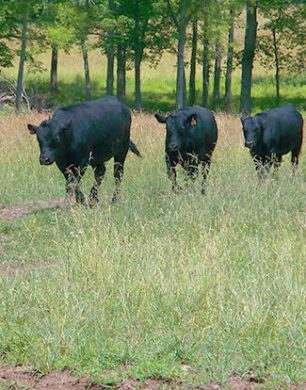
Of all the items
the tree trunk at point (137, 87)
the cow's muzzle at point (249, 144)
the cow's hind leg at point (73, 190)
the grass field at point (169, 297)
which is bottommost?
the tree trunk at point (137, 87)

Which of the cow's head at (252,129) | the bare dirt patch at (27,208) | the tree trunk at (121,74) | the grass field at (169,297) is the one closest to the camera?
the grass field at (169,297)

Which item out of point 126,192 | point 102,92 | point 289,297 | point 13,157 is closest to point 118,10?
point 102,92

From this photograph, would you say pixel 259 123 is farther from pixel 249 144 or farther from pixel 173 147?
pixel 173 147

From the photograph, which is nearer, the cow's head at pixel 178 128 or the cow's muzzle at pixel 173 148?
the cow's muzzle at pixel 173 148

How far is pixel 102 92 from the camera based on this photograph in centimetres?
4922

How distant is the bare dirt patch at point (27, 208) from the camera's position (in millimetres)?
12773

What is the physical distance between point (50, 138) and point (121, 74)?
2828cm

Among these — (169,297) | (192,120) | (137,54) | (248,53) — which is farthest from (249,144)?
(137,54)

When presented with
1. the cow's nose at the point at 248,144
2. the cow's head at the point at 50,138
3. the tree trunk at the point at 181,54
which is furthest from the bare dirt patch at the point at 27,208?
the tree trunk at the point at 181,54

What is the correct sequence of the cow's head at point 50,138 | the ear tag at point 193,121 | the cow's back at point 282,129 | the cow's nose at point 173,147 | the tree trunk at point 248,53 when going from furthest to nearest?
the tree trunk at point 248,53 < the cow's back at point 282,129 < the ear tag at point 193,121 < the cow's nose at point 173,147 < the cow's head at point 50,138

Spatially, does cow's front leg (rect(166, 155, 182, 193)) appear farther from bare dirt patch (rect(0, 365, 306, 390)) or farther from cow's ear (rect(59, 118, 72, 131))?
bare dirt patch (rect(0, 365, 306, 390))

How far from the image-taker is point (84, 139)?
546 inches

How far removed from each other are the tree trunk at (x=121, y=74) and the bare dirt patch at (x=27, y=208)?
2637 cm

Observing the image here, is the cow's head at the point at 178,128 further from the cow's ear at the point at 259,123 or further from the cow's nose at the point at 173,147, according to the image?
the cow's ear at the point at 259,123
